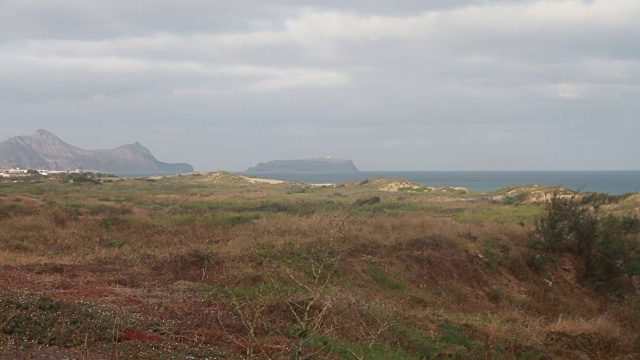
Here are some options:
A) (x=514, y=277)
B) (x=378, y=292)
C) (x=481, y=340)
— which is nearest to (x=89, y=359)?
(x=481, y=340)

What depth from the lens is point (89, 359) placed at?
6.71 meters

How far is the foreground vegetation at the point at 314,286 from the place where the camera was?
795cm

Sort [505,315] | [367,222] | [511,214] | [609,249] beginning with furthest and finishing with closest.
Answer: [511,214] → [367,222] → [609,249] → [505,315]

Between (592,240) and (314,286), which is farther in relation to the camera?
(592,240)

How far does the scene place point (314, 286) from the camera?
5.52m

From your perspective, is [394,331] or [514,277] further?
[514,277]

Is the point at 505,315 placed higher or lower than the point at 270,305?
lower

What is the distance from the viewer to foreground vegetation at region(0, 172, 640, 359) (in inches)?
313

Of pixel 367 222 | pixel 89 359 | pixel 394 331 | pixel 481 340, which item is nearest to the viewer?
pixel 89 359

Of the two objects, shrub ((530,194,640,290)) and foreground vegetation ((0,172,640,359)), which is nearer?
foreground vegetation ((0,172,640,359))

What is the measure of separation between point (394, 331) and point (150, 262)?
7.36 meters

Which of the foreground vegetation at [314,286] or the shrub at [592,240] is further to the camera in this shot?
the shrub at [592,240]

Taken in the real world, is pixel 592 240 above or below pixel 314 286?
below

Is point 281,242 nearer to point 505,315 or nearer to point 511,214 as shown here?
point 505,315
